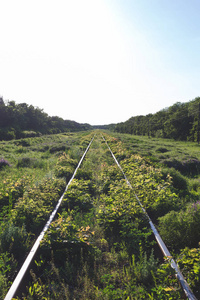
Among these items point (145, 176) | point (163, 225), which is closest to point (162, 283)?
point (163, 225)

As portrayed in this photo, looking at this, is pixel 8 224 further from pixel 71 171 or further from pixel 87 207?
pixel 71 171

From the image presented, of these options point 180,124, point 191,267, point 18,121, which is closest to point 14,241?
point 191,267

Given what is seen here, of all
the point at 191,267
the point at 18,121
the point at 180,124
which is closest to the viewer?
the point at 191,267

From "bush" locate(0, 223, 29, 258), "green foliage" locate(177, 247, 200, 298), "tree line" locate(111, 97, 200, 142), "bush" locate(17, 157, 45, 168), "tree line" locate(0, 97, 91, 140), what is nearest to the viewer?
"green foliage" locate(177, 247, 200, 298)

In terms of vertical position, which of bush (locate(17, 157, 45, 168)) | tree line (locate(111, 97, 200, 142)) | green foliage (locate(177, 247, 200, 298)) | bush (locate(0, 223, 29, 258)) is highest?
tree line (locate(111, 97, 200, 142))

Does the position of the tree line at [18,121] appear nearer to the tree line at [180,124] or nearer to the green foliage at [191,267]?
the tree line at [180,124]

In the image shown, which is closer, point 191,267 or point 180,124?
point 191,267

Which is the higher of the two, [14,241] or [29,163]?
[29,163]

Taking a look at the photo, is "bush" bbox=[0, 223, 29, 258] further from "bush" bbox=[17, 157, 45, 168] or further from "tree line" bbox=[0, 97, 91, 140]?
"tree line" bbox=[0, 97, 91, 140]

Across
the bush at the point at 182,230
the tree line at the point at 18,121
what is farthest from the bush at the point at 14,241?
the tree line at the point at 18,121

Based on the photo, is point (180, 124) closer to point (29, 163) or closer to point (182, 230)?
point (29, 163)

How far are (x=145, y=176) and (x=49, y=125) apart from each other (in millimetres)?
51893

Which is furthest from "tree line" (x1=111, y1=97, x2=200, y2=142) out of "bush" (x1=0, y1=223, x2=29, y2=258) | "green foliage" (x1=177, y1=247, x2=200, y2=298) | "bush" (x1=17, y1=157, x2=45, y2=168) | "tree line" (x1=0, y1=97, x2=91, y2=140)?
"bush" (x1=0, y1=223, x2=29, y2=258)

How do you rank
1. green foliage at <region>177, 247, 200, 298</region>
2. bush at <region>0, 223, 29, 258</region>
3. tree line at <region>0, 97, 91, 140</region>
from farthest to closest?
tree line at <region>0, 97, 91, 140</region>, bush at <region>0, 223, 29, 258</region>, green foliage at <region>177, 247, 200, 298</region>
